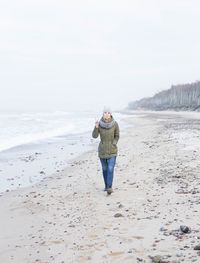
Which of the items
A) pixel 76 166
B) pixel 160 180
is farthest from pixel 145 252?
pixel 76 166

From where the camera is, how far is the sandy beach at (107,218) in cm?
626

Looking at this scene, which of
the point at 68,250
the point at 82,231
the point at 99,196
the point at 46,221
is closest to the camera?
the point at 68,250

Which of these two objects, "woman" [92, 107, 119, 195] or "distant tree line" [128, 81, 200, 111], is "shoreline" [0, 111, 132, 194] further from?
"distant tree line" [128, 81, 200, 111]

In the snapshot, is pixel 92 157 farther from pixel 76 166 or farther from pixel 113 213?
pixel 113 213

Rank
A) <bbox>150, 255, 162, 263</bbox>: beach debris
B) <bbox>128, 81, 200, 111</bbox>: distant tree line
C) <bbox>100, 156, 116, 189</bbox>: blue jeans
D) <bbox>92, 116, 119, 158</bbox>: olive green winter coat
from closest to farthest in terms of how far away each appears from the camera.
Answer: <bbox>150, 255, 162, 263</bbox>: beach debris < <bbox>100, 156, 116, 189</bbox>: blue jeans < <bbox>92, 116, 119, 158</bbox>: olive green winter coat < <bbox>128, 81, 200, 111</bbox>: distant tree line

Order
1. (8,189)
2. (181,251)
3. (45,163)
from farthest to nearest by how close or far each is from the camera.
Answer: (45,163) → (8,189) → (181,251)

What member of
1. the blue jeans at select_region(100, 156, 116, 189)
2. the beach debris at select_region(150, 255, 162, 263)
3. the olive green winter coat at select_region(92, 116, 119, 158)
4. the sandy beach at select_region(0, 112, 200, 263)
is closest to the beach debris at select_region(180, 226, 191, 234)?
the sandy beach at select_region(0, 112, 200, 263)

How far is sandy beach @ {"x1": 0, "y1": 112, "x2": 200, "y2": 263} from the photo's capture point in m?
6.26

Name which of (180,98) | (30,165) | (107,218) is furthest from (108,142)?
(180,98)

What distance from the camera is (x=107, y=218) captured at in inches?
320

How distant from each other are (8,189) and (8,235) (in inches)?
180

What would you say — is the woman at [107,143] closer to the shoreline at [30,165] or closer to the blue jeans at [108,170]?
the blue jeans at [108,170]

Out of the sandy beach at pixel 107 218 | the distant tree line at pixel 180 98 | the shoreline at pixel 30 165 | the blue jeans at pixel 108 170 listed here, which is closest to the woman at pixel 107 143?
the blue jeans at pixel 108 170

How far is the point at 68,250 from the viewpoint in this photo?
6547mm
